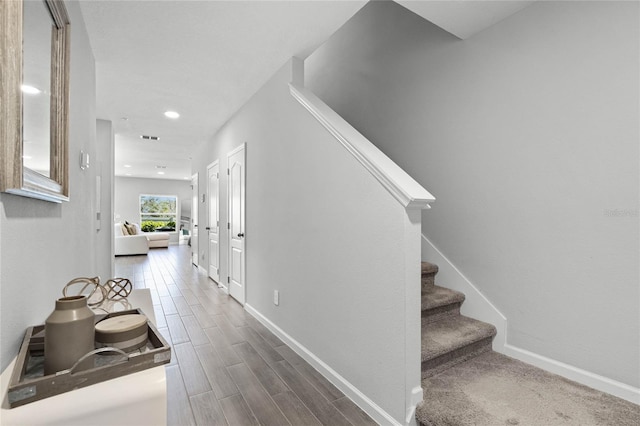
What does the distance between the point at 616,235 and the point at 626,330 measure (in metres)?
0.52

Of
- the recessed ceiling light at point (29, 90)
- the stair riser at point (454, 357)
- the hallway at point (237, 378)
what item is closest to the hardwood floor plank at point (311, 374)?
the hallway at point (237, 378)

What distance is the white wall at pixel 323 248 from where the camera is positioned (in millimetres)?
1695

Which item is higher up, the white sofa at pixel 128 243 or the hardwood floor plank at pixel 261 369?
the white sofa at pixel 128 243

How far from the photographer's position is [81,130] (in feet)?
6.40

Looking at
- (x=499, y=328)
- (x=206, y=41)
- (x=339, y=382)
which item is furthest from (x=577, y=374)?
(x=206, y=41)

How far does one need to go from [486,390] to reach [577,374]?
603 millimetres

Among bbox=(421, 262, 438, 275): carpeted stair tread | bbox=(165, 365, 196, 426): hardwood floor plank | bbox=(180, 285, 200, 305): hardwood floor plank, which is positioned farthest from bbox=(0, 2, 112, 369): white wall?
bbox=(421, 262, 438, 275): carpeted stair tread

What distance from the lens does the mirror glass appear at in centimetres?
87

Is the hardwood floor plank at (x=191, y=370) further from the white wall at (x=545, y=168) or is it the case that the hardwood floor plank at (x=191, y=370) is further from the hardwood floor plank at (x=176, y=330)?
the white wall at (x=545, y=168)

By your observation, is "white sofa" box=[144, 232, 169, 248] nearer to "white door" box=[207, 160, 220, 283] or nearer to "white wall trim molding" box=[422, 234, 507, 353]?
"white door" box=[207, 160, 220, 283]

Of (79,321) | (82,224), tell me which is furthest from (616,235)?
(82,224)

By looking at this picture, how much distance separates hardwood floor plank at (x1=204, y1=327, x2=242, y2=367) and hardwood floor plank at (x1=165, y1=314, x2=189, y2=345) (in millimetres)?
209

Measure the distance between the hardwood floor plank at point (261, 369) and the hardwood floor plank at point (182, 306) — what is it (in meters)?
1.17

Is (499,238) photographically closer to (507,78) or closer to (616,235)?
(616,235)
